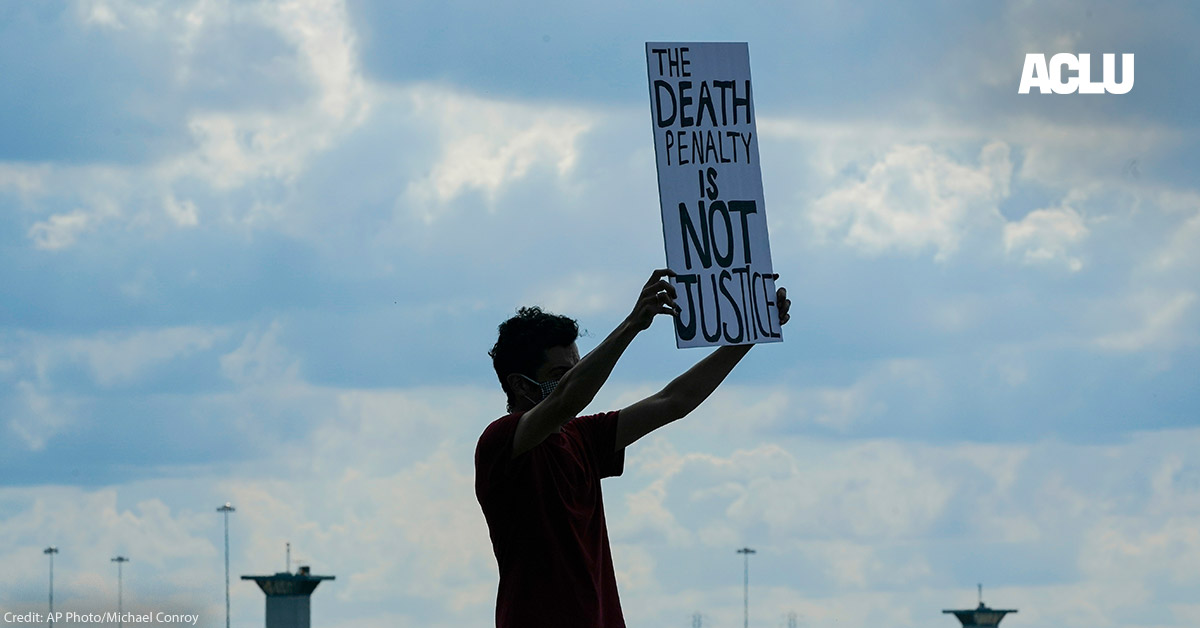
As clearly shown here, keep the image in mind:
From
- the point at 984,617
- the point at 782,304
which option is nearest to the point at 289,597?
the point at 984,617

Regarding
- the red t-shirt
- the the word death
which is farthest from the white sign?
the red t-shirt

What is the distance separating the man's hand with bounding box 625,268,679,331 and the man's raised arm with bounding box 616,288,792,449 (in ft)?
1.95

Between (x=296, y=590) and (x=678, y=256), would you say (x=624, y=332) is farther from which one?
(x=296, y=590)

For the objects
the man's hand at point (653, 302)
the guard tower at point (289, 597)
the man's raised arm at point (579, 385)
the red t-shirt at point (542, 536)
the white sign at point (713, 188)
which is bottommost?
the red t-shirt at point (542, 536)

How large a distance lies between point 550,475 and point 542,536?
28 cm

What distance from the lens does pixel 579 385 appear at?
29.4 feet

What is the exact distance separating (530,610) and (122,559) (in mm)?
127279

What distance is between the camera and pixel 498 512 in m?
9.43

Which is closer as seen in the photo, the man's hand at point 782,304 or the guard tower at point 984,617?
the man's hand at point 782,304

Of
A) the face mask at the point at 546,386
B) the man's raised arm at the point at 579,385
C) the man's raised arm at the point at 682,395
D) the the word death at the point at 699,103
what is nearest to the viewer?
the man's raised arm at the point at 579,385

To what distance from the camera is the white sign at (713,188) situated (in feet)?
33.7

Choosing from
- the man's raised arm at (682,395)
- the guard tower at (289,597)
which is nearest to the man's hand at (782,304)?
the man's raised arm at (682,395)

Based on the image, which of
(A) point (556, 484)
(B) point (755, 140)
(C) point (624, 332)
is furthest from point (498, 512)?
(B) point (755, 140)

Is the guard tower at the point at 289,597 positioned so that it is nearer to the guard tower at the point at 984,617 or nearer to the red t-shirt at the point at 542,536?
the guard tower at the point at 984,617
